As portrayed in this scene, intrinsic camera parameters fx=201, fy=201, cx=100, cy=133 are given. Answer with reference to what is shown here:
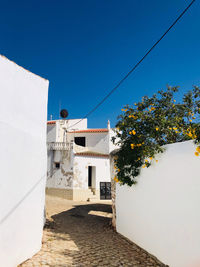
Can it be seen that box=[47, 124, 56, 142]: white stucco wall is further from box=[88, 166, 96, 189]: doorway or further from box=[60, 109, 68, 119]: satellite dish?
box=[88, 166, 96, 189]: doorway

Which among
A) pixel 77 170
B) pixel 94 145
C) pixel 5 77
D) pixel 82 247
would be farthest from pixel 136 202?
pixel 94 145

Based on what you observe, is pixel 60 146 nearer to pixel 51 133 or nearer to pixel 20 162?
pixel 51 133

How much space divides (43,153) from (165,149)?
10.9 ft

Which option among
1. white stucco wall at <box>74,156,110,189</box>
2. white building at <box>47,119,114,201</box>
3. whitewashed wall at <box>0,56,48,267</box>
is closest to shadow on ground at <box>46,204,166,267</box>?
whitewashed wall at <box>0,56,48,267</box>

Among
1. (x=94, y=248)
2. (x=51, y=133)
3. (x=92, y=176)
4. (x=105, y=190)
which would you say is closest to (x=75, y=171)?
(x=92, y=176)

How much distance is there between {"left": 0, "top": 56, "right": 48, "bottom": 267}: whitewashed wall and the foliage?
253cm

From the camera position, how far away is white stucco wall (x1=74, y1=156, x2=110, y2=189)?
1943 centimetres

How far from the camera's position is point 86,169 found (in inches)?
788

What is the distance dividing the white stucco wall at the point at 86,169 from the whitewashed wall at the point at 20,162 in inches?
550

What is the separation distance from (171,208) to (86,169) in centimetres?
1591

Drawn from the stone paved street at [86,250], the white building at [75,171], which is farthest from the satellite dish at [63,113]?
the stone paved street at [86,250]

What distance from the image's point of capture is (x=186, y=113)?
6395 mm

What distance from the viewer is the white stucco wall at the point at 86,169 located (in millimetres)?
19434

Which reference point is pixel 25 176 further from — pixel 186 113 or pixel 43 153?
pixel 186 113
